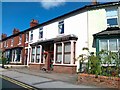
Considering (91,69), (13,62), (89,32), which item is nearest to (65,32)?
(89,32)

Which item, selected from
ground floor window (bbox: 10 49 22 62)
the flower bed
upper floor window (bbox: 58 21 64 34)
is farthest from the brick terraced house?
ground floor window (bbox: 10 49 22 62)

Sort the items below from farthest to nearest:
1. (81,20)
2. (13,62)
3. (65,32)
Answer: (13,62) → (65,32) → (81,20)

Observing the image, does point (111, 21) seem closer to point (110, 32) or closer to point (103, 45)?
point (110, 32)

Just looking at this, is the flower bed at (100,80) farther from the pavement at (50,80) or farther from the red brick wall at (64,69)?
the red brick wall at (64,69)

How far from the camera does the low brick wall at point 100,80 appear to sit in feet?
37.7

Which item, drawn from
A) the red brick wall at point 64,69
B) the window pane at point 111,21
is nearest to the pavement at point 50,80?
the red brick wall at point 64,69

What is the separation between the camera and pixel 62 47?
2173 centimetres

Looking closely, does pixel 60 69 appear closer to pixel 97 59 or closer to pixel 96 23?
pixel 96 23

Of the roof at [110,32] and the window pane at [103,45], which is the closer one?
the roof at [110,32]

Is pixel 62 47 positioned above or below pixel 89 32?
below

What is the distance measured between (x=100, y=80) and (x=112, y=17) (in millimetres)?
8944

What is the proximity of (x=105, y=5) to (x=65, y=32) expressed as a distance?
215 inches

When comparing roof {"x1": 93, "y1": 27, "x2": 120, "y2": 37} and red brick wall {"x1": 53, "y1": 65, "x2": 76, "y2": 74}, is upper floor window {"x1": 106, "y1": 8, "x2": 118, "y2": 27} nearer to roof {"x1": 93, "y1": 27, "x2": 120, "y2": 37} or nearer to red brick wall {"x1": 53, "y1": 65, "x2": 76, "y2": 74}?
roof {"x1": 93, "y1": 27, "x2": 120, "y2": 37}

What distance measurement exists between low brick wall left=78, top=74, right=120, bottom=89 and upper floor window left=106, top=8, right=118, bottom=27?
7.93 m
